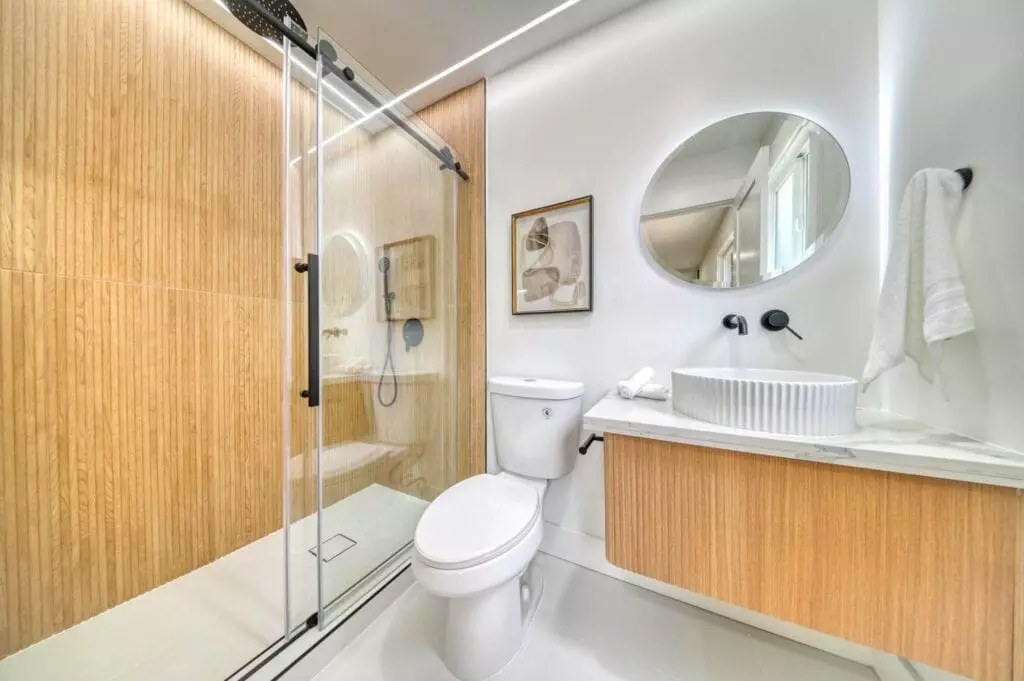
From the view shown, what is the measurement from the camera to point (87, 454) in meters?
1.05

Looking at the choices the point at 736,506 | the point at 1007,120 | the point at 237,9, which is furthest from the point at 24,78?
the point at 1007,120

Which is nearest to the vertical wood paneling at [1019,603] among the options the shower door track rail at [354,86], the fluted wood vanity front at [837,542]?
the fluted wood vanity front at [837,542]

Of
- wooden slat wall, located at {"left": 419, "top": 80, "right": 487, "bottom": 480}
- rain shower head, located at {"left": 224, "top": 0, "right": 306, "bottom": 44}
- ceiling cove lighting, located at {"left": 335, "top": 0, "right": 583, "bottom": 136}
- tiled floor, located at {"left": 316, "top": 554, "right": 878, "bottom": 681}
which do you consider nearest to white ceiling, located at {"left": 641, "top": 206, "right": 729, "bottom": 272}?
wooden slat wall, located at {"left": 419, "top": 80, "right": 487, "bottom": 480}

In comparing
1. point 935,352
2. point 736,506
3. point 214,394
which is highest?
point 935,352

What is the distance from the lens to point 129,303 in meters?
1.13

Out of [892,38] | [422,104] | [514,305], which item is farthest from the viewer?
[422,104]

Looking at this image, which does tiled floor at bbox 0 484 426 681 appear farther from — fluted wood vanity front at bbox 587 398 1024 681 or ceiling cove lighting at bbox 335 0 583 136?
ceiling cove lighting at bbox 335 0 583 136

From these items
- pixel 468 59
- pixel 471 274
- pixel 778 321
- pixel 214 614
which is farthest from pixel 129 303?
pixel 778 321

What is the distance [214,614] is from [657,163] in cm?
234

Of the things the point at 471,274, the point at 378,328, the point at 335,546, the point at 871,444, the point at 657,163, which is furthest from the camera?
the point at 471,274

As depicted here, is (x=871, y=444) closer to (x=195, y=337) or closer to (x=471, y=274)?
(x=471, y=274)

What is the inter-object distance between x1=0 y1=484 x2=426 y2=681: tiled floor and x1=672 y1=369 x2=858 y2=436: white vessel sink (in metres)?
1.31

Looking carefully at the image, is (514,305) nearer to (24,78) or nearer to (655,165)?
(655,165)

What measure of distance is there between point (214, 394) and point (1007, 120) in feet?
8.22
